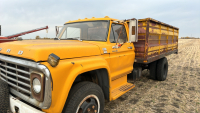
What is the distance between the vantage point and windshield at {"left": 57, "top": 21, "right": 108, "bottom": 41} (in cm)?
314

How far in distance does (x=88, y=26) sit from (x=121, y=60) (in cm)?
116

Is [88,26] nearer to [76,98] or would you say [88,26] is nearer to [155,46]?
[76,98]

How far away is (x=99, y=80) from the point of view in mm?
2738

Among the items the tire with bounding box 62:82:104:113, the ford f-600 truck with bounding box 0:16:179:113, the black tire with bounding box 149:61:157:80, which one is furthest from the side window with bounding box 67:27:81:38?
the black tire with bounding box 149:61:157:80

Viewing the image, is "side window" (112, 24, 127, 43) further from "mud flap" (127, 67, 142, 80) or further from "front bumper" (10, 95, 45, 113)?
"front bumper" (10, 95, 45, 113)

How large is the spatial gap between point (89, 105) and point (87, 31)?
178 centimetres

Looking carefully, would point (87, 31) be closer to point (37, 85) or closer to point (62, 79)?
point (62, 79)

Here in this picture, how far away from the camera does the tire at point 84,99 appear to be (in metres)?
1.96

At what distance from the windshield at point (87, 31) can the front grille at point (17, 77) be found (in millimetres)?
1552

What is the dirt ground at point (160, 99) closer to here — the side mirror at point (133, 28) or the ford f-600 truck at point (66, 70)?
the ford f-600 truck at point (66, 70)

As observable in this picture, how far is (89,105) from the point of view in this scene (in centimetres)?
221

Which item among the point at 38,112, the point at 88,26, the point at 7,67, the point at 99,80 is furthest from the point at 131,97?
the point at 7,67

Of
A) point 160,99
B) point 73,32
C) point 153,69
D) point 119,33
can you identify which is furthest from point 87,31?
point 153,69

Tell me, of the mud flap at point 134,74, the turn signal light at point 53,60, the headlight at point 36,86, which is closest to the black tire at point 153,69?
the mud flap at point 134,74
